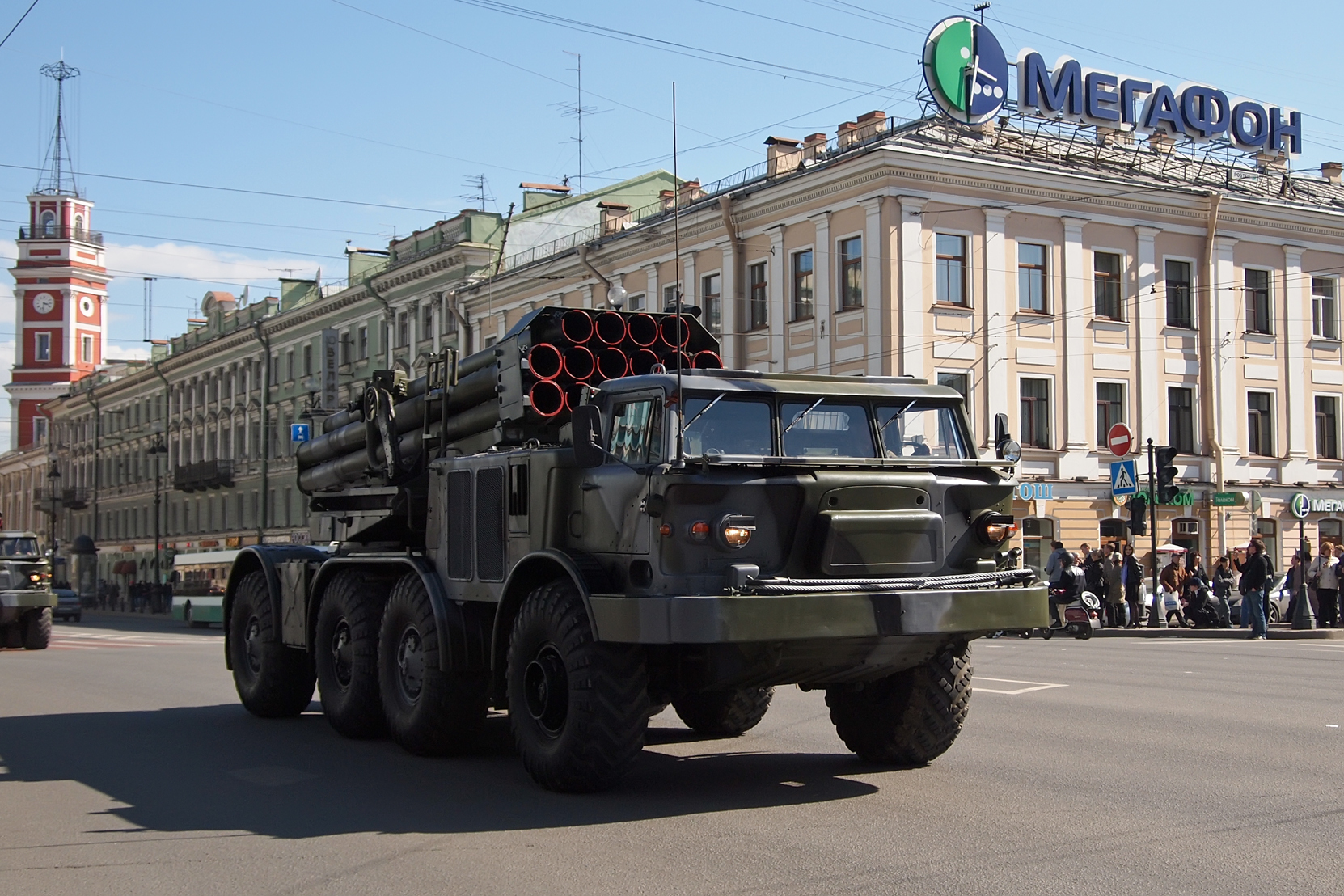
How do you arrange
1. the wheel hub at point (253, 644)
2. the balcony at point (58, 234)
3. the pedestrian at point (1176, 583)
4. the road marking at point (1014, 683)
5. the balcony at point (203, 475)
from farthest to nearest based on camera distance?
1. the balcony at point (58, 234)
2. the balcony at point (203, 475)
3. the pedestrian at point (1176, 583)
4. the road marking at point (1014, 683)
5. the wheel hub at point (253, 644)

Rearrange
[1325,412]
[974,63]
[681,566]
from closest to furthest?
[681,566], [974,63], [1325,412]

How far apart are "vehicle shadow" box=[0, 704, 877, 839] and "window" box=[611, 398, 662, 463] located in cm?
191

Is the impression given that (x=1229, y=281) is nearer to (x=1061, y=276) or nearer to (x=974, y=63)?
(x=1061, y=276)

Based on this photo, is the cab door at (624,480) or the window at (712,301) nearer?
the cab door at (624,480)

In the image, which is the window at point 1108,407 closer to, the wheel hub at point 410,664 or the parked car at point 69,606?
the wheel hub at point 410,664

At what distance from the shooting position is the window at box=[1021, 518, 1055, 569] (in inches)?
1412

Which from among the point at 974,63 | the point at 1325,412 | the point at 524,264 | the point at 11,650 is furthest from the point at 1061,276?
the point at 11,650

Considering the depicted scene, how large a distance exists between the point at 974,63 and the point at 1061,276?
18.1 ft

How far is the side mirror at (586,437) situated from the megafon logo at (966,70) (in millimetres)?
28003

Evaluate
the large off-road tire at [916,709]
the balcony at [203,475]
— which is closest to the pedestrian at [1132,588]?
the large off-road tire at [916,709]

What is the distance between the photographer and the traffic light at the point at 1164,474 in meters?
27.2

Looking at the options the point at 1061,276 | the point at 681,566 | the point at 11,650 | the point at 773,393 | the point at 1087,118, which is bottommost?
the point at 11,650

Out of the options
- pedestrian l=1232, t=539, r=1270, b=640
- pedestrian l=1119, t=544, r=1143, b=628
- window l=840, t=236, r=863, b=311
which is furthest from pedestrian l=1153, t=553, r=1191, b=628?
window l=840, t=236, r=863, b=311

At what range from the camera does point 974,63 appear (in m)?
35.3
